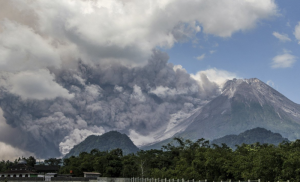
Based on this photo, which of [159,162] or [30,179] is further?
[159,162]

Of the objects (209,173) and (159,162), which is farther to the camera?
(159,162)

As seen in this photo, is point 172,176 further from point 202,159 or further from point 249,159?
point 249,159

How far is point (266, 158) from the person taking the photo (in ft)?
227

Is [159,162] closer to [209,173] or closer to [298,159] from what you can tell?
[209,173]

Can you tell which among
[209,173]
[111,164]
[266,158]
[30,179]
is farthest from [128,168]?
[266,158]

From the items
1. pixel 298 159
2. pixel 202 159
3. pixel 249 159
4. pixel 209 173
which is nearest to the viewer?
pixel 298 159

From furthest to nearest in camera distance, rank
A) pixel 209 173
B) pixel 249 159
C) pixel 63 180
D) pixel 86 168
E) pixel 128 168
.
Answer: pixel 86 168 < pixel 128 168 < pixel 63 180 < pixel 209 173 < pixel 249 159

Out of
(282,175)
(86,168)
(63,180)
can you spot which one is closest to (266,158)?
(282,175)

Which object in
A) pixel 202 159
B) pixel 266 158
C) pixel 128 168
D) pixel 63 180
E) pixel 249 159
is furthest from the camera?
pixel 128 168

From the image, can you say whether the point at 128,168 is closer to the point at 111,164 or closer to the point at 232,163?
the point at 111,164

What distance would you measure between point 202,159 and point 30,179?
7494cm

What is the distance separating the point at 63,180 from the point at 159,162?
43533 millimetres

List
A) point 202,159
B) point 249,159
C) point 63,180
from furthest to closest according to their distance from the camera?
point 63,180, point 202,159, point 249,159

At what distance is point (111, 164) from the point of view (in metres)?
160
